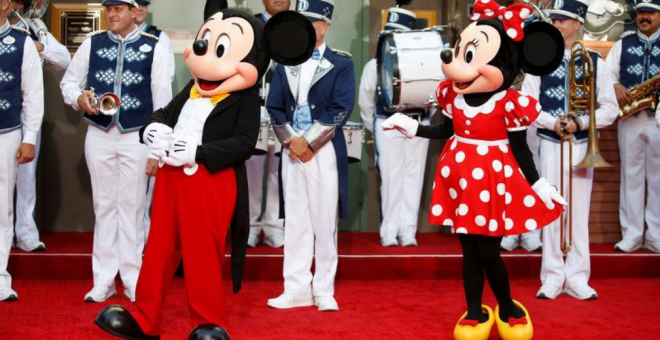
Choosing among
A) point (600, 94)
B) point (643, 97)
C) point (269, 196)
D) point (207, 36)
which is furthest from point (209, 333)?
point (643, 97)

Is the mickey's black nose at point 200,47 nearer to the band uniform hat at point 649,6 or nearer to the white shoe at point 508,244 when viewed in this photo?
the white shoe at point 508,244

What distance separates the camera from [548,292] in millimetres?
5961

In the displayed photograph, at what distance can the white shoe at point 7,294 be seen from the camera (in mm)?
5538

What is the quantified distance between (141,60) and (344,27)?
3.27 m

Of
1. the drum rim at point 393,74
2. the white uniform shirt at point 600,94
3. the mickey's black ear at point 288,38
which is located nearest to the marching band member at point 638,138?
the white uniform shirt at point 600,94

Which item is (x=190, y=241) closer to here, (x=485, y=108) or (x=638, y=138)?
(x=485, y=108)

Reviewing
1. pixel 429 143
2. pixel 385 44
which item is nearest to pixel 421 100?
pixel 385 44

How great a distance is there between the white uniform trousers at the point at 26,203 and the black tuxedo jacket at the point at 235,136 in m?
2.88

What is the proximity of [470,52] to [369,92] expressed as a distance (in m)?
3.06

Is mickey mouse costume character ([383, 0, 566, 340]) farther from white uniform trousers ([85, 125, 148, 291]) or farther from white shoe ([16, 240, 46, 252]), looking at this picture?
white shoe ([16, 240, 46, 252])

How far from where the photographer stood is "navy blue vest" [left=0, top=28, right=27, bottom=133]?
546 centimetres

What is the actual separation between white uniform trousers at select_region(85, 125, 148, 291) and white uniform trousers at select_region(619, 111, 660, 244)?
12.7ft

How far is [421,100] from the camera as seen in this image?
7.30m

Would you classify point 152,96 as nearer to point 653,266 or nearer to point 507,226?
point 507,226
